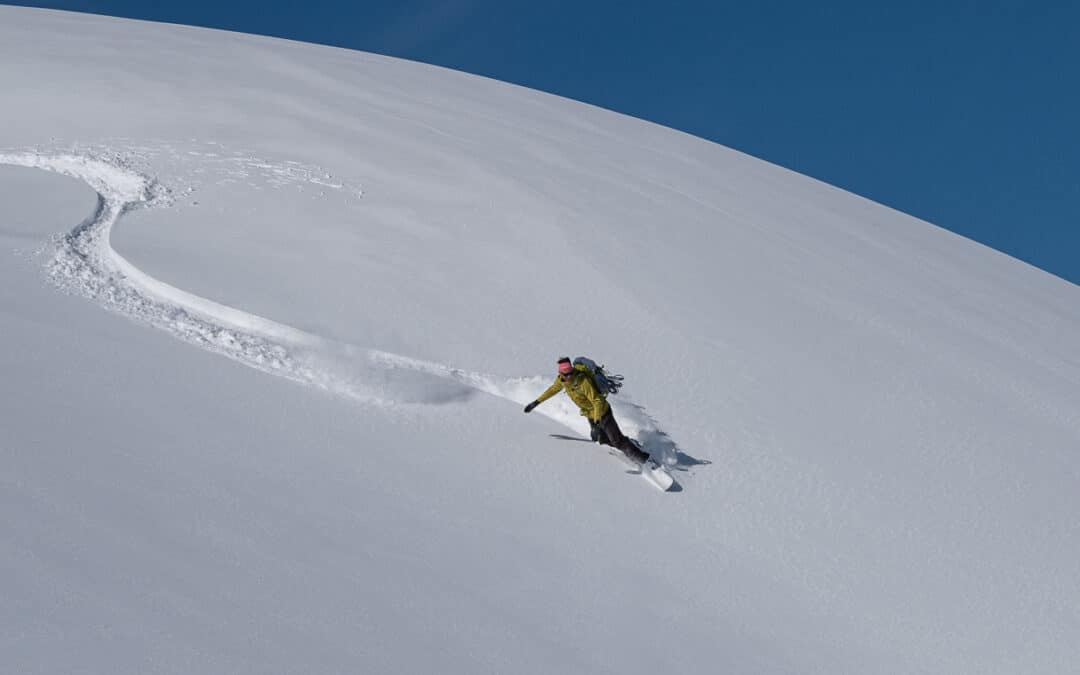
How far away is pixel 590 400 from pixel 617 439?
33 cm

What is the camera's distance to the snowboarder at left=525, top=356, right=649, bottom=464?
7.16m

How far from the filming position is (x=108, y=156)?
1125cm

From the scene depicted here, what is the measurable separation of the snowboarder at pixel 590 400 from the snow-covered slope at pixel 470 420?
0.28 m

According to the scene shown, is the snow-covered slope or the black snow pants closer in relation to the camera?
the snow-covered slope

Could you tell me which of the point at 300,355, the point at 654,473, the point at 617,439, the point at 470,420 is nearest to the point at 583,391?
the point at 617,439

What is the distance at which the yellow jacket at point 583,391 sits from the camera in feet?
23.5

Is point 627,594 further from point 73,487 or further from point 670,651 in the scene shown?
point 73,487

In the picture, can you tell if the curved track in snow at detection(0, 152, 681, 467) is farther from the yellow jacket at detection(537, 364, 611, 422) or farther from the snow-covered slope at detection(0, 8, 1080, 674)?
the yellow jacket at detection(537, 364, 611, 422)

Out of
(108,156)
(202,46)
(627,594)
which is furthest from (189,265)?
(202,46)

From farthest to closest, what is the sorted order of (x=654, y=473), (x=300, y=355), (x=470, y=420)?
1. (x=300, y=355)
2. (x=470, y=420)
3. (x=654, y=473)

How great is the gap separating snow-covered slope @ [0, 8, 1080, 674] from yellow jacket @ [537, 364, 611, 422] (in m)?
0.38

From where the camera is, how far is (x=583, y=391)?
23.6 ft

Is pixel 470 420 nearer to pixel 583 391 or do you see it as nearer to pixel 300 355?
pixel 583 391

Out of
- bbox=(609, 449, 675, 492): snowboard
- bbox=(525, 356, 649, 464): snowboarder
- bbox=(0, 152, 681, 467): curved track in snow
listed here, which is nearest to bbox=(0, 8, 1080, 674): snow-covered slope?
bbox=(0, 152, 681, 467): curved track in snow
